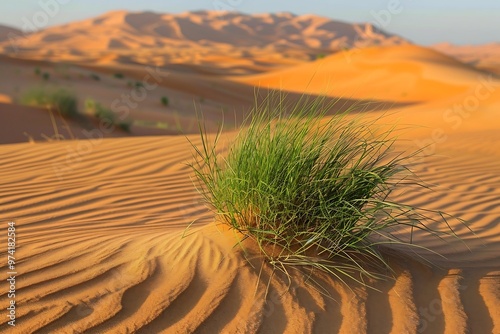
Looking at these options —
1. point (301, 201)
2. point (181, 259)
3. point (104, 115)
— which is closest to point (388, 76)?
point (104, 115)

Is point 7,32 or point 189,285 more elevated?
point 7,32

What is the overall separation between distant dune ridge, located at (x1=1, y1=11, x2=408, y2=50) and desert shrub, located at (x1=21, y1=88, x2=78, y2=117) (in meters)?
66.2

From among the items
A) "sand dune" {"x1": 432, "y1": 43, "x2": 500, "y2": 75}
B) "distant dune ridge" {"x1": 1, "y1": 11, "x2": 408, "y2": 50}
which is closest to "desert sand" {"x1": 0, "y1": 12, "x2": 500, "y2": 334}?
"sand dune" {"x1": 432, "y1": 43, "x2": 500, "y2": 75}

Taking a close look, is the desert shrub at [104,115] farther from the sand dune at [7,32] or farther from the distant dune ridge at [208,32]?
the sand dune at [7,32]

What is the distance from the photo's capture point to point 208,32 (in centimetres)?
10638

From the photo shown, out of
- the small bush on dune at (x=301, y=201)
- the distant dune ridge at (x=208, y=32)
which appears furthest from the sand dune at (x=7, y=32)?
the small bush on dune at (x=301, y=201)

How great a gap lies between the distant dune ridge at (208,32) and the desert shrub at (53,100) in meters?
66.2

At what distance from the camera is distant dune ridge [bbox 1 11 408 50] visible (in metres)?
86.2

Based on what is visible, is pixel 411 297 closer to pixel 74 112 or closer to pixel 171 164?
pixel 171 164

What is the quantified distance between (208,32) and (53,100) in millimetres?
96669

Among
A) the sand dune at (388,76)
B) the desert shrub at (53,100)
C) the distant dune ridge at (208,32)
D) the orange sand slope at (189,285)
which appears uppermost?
the distant dune ridge at (208,32)

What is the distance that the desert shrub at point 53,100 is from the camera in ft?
39.4

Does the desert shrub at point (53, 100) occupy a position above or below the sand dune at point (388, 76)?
below

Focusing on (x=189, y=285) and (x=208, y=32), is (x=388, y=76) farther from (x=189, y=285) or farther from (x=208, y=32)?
(x=208, y=32)
